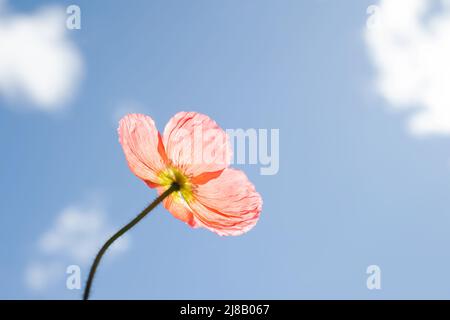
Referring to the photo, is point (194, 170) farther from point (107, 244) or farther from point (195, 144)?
point (107, 244)

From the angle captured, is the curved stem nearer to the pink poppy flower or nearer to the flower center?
the pink poppy flower

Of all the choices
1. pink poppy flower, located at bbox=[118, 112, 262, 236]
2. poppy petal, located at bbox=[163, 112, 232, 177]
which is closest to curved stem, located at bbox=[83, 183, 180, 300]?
pink poppy flower, located at bbox=[118, 112, 262, 236]

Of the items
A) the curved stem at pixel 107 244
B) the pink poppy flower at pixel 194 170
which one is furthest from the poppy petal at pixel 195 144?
the curved stem at pixel 107 244

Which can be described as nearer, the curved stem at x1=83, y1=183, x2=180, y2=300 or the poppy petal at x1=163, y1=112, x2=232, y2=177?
the curved stem at x1=83, y1=183, x2=180, y2=300

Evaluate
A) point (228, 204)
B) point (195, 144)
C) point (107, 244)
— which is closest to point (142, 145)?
point (195, 144)

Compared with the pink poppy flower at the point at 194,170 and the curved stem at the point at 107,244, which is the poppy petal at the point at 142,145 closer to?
the pink poppy flower at the point at 194,170
